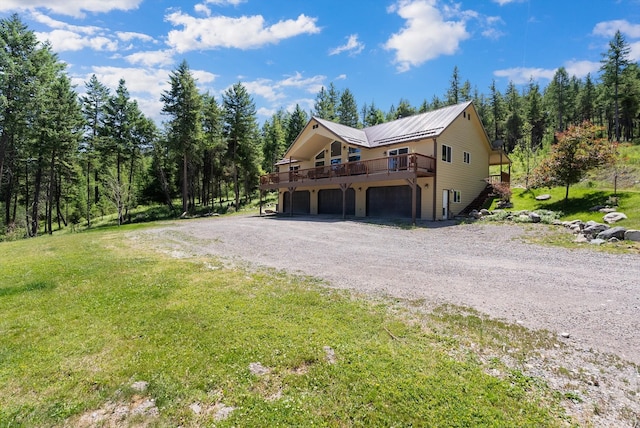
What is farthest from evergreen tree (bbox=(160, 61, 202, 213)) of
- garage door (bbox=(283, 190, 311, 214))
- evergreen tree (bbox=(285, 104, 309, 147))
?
evergreen tree (bbox=(285, 104, 309, 147))

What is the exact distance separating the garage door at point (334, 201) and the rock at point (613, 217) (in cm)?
1375

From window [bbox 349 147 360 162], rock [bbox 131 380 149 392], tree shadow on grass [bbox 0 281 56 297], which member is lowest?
rock [bbox 131 380 149 392]

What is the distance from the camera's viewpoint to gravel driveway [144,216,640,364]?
4555 millimetres

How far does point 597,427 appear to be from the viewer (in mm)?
2498

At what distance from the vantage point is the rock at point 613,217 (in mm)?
12173

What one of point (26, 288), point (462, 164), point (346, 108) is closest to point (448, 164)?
point (462, 164)

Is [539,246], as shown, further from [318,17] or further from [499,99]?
[499,99]

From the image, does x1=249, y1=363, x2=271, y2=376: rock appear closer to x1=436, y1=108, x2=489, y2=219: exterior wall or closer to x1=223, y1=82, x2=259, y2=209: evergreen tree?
x1=436, y1=108, x2=489, y2=219: exterior wall

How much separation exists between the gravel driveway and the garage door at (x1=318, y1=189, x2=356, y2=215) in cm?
912

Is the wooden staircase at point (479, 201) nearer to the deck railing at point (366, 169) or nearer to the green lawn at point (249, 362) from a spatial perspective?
the deck railing at point (366, 169)

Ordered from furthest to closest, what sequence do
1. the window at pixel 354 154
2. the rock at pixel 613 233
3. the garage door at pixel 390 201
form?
the window at pixel 354 154 → the garage door at pixel 390 201 → the rock at pixel 613 233

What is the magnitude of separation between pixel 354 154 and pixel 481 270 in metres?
16.5

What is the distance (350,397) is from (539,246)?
10.5 meters

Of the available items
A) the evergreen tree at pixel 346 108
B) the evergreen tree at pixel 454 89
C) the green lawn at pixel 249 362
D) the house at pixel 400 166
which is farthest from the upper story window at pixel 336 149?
the evergreen tree at pixel 454 89
